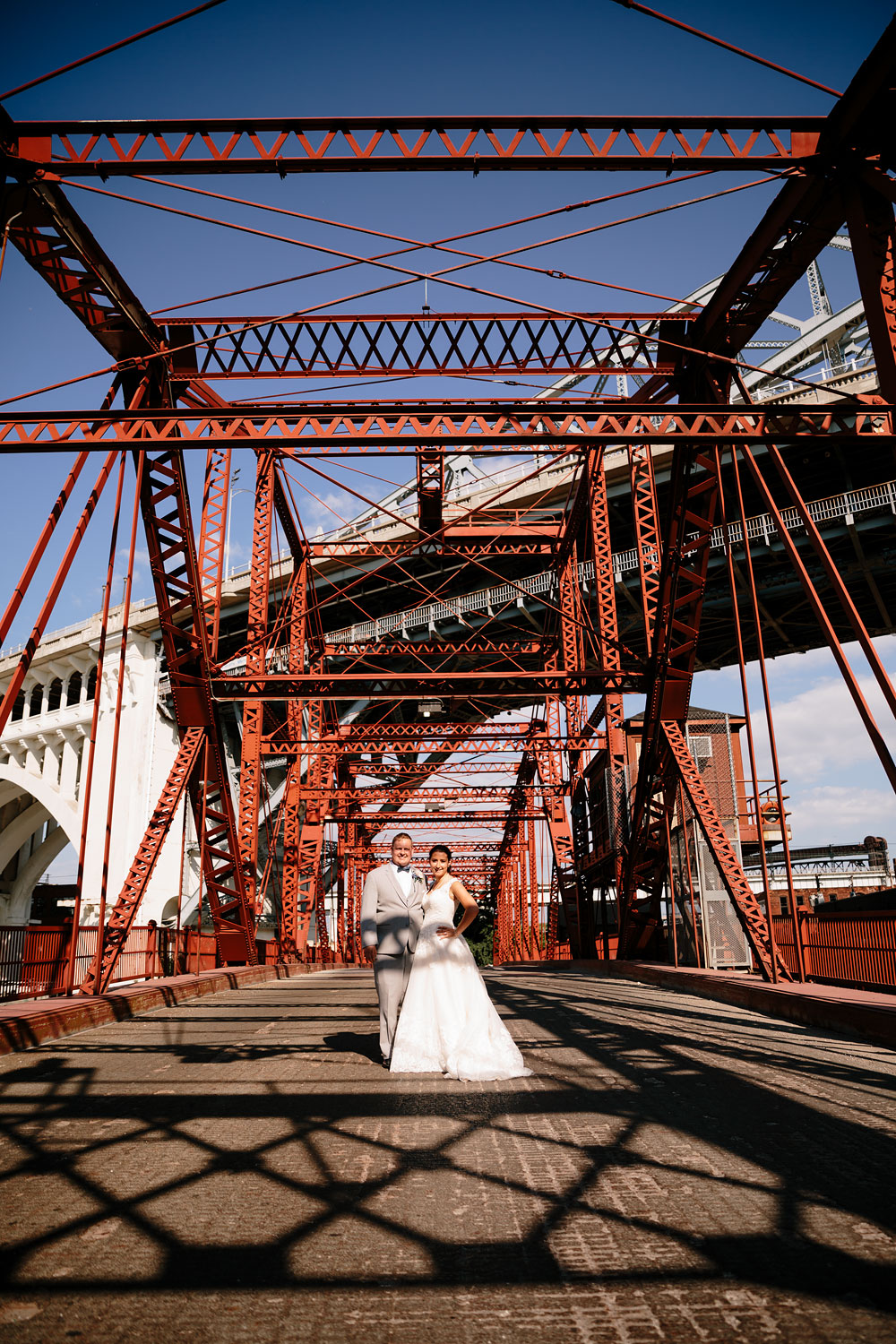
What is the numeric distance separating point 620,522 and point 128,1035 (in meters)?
28.7

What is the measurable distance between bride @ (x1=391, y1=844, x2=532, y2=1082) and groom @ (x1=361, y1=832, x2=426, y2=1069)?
227mm

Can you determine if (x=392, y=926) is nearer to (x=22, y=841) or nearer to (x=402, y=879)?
(x=402, y=879)

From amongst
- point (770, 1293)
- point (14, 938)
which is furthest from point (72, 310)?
point (770, 1293)

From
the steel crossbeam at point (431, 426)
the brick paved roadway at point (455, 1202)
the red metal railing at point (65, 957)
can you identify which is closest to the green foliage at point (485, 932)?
the red metal railing at point (65, 957)

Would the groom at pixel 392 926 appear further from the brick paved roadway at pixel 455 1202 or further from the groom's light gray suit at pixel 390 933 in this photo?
the brick paved roadway at pixel 455 1202

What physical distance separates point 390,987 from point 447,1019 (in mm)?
583

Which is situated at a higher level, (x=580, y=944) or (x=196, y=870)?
(x=196, y=870)

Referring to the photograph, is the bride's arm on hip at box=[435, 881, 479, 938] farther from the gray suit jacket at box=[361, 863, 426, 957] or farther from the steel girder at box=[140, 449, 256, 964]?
the steel girder at box=[140, 449, 256, 964]

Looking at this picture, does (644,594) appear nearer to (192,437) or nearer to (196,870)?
(192,437)

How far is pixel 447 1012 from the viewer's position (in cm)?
671

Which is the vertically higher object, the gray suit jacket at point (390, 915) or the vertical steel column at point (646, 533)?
the vertical steel column at point (646, 533)

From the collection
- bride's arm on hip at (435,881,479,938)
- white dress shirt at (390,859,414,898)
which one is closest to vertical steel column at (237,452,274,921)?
white dress shirt at (390,859,414,898)

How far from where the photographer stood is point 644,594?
16969mm

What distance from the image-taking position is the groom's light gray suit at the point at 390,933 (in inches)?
277
